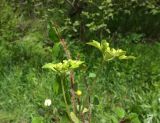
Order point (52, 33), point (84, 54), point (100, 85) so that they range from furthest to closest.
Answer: point (84, 54) → point (100, 85) → point (52, 33)

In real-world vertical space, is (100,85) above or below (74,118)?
below

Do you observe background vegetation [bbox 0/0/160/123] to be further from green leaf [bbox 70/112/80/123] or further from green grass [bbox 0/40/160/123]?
green leaf [bbox 70/112/80/123]

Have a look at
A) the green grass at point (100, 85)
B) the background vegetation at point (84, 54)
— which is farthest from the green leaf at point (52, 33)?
the green grass at point (100, 85)

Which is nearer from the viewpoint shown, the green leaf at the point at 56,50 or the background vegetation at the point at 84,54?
the green leaf at the point at 56,50

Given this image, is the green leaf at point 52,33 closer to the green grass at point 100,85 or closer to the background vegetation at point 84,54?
the background vegetation at point 84,54

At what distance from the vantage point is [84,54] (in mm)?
6551

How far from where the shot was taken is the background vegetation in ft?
16.1

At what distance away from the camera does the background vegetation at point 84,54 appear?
489cm

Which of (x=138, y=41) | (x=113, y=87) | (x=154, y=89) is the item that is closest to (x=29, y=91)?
(x=113, y=87)

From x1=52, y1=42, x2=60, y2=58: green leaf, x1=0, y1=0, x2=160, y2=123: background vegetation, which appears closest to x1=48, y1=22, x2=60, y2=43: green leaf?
x1=52, y1=42, x2=60, y2=58: green leaf

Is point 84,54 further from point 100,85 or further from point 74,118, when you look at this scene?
point 74,118

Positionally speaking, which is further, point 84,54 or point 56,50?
point 84,54

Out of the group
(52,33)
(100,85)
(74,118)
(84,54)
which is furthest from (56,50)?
(84,54)

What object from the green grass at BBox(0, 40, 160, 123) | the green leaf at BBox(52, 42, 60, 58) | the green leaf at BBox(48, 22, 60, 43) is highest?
the green leaf at BBox(48, 22, 60, 43)
